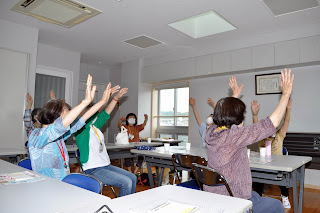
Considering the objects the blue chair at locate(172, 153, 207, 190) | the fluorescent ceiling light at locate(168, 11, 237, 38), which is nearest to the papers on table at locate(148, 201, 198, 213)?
the blue chair at locate(172, 153, 207, 190)

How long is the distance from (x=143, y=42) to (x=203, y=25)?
1434 mm

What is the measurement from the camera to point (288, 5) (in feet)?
12.4

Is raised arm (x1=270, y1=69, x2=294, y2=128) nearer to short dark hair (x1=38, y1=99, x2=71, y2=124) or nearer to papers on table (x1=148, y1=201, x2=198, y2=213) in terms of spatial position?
papers on table (x1=148, y1=201, x2=198, y2=213)

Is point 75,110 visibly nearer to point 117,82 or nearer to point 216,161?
point 216,161

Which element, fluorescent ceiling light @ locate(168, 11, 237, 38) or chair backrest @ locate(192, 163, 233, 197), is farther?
fluorescent ceiling light @ locate(168, 11, 237, 38)

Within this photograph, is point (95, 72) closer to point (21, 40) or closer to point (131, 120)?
point (131, 120)

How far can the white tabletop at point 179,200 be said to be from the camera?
1011mm

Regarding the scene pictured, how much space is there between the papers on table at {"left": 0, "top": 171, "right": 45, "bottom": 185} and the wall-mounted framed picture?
4.69 meters

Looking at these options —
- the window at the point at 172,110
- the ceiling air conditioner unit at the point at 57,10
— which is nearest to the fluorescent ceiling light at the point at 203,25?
the ceiling air conditioner unit at the point at 57,10

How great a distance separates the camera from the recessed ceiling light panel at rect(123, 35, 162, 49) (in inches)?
212

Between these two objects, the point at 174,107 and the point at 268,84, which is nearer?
the point at 268,84

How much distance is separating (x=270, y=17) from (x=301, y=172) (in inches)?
110

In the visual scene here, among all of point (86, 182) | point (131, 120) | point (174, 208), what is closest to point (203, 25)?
point (131, 120)

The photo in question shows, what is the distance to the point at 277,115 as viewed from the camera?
55.2 inches
